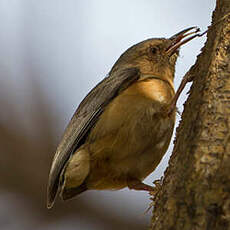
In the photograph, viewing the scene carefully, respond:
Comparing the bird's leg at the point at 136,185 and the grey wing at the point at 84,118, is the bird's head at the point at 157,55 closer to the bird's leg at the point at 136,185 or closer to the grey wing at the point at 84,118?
the grey wing at the point at 84,118

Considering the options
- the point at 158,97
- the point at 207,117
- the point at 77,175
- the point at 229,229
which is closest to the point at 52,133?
the point at 77,175

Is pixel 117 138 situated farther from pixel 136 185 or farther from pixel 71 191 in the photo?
pixel 71 191

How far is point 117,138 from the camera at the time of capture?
3.97 meters

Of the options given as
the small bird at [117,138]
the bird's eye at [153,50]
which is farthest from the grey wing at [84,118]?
the bird's eye at [153,50]

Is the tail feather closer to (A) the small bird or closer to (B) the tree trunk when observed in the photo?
(A) the small bird

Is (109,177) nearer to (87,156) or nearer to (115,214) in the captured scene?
(87,156)

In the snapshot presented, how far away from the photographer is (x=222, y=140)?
7.41 feet

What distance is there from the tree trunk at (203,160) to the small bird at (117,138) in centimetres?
124

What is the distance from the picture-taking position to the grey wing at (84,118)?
4051mm

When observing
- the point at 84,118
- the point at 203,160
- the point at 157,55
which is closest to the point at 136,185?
the point at 84,118

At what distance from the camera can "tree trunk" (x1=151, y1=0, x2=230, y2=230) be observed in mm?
2059

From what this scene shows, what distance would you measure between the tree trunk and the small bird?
1.24 m

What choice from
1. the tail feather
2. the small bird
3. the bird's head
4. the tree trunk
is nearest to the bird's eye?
the bird's head

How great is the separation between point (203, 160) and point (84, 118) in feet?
7.09
